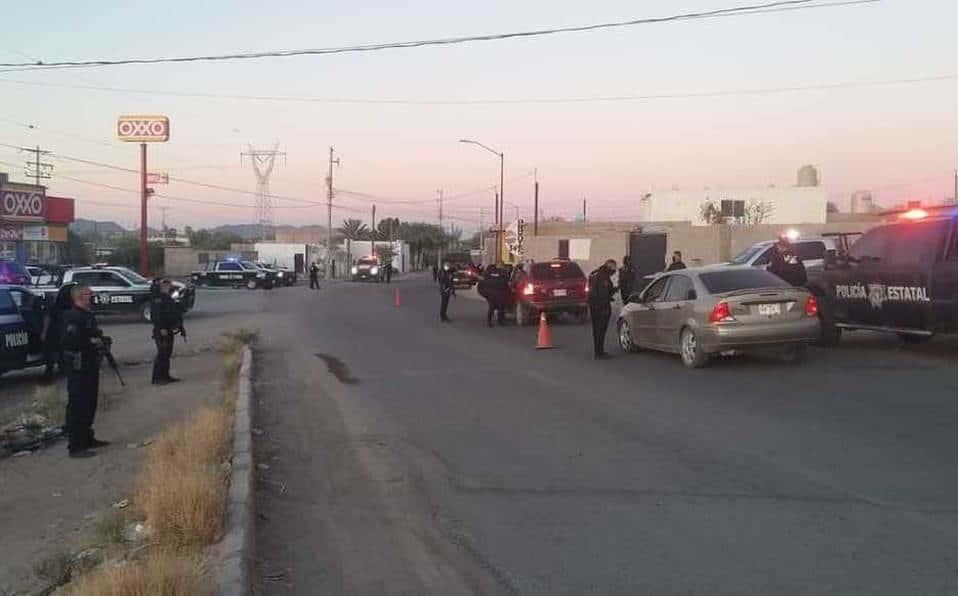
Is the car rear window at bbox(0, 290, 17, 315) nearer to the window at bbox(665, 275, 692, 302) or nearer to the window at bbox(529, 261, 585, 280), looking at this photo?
the window at bbox(665, 275, 692, 302)

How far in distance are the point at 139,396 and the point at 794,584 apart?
11244mm

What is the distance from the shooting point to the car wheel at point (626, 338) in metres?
16.1

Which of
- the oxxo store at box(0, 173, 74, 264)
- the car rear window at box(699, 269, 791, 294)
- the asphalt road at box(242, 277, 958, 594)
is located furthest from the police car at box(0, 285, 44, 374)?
the oxxo store at box(0, 173, 74, 264)

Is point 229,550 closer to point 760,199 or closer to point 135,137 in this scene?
point 135,137

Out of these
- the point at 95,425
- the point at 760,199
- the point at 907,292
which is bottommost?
the point at 95,425

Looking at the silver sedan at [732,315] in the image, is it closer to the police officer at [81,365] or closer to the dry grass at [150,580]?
the police officer at [81,365]

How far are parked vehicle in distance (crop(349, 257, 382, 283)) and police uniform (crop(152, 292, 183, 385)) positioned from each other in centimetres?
5426

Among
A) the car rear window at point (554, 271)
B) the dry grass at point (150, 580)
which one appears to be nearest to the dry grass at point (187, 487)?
the dry grass at point (150, 580)

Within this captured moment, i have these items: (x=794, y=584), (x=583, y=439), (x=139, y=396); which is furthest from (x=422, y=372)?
(x=794, y=584)

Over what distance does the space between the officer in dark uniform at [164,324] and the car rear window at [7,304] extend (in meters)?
2.15

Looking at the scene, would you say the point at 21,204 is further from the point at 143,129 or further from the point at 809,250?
the point at 809,250

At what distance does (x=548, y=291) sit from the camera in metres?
23.6

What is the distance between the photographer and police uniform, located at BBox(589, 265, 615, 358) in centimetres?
1548

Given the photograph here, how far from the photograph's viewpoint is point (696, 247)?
3728 centimetres
